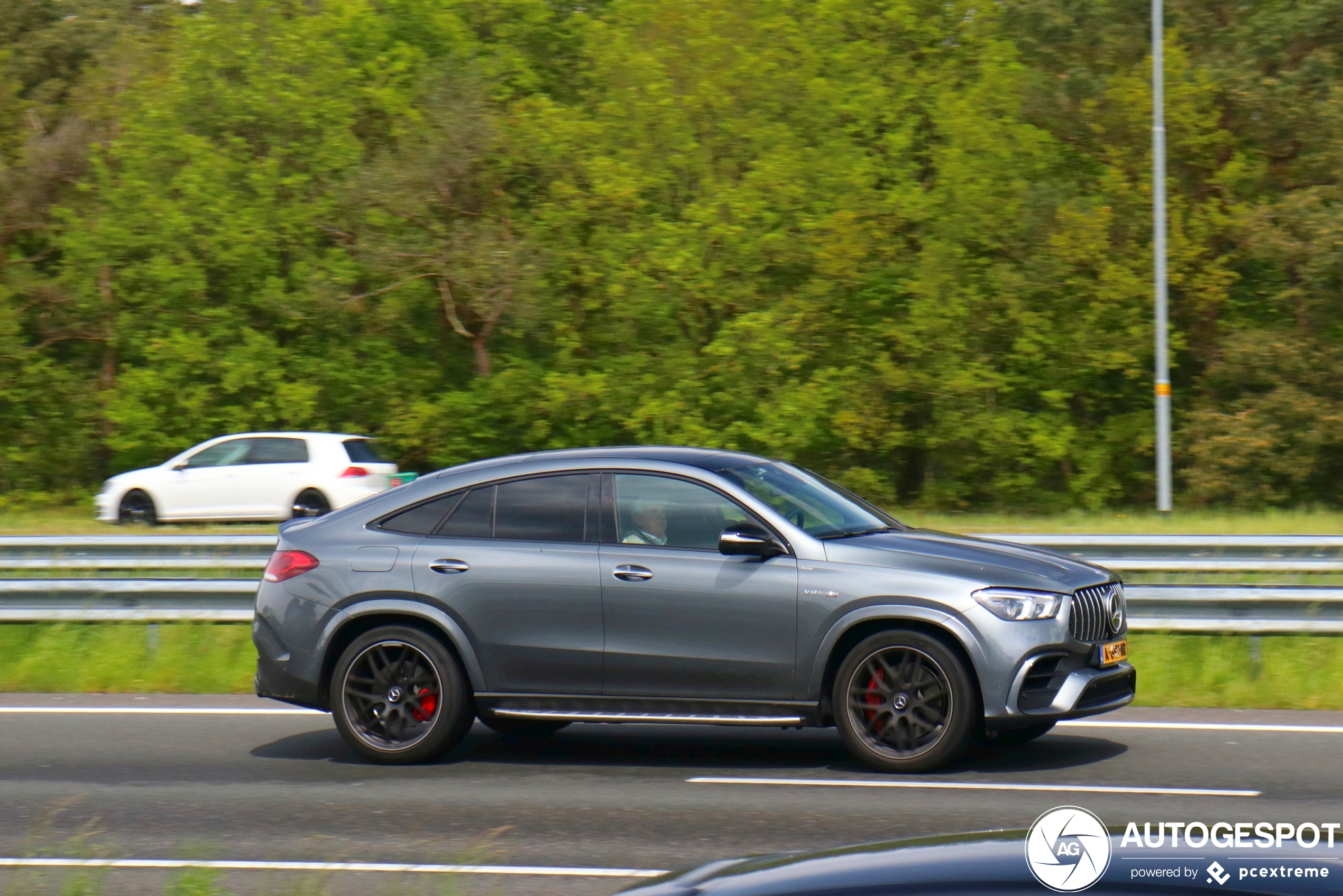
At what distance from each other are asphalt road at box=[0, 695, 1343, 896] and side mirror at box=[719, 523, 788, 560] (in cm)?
110

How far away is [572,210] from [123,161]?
8.31m

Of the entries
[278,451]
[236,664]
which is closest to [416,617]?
[236,664]

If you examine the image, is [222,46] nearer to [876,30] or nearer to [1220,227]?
[876,30]

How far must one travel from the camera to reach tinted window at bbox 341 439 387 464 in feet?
74.8

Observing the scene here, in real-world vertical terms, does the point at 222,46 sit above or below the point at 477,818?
above

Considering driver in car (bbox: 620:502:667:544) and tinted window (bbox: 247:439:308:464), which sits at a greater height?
tinted window (bbox: 247:439:308:464)

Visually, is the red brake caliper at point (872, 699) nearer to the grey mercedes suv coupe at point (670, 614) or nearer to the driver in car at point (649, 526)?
the grey mercedes suv coupe at point (670, 614)

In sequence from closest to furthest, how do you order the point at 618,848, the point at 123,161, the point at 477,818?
1. the point at 618,848
2. the point at 477,818
3. the point at 123,161

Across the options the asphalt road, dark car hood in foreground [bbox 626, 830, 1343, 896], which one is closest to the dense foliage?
the asphalt road

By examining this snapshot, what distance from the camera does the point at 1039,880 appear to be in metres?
2.49

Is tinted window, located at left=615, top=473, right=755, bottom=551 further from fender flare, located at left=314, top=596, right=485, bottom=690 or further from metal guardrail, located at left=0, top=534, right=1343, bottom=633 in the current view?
metal guardrail, located at left=0, top=534, right=1343, bottom=633

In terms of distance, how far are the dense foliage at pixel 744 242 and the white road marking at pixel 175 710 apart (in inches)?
703

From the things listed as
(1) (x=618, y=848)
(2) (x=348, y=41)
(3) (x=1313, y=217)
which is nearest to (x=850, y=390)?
(3) (x=1313, y=217)

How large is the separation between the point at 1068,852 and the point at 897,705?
16.3 feet
